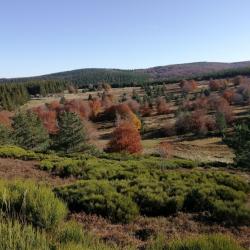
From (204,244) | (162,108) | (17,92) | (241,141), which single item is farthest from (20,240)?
(17,92)

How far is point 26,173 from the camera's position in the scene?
53.0ft

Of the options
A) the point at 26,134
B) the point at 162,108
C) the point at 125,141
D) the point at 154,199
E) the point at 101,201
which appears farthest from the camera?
the point at 162,108

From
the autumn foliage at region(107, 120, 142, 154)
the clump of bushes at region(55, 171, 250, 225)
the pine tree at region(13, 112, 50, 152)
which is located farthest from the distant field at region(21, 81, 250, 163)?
the clump of bushes at region(55, 171, 250, 225)

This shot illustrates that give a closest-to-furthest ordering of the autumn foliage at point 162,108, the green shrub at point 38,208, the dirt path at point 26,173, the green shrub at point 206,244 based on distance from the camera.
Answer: the green shrub at point 206,244 < the green shrub at point 38,208 < the dirt path at point 26,173 < the autumn foliage at point 162,108

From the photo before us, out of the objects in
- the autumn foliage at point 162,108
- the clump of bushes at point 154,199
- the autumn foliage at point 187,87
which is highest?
the clump of bushes at point 154,199

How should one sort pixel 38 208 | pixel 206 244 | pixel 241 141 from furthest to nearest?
pixel 241 141, pixel 38 208, pixel 206 244

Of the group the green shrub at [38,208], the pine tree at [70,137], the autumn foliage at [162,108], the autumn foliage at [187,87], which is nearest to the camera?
the green shrub at [38,208]

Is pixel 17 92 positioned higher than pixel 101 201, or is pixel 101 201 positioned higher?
pixel 101 201

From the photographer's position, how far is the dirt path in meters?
14.8

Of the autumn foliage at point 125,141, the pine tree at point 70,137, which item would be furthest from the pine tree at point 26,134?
the autumn foliage at point 125,141

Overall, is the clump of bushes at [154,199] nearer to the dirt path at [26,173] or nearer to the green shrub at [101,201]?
the green shrub at [101,201]

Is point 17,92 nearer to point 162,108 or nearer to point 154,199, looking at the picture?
point 162,108

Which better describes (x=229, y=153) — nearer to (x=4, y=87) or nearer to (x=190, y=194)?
(x=190, y=194)

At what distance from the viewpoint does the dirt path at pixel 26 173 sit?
14.8 metres
